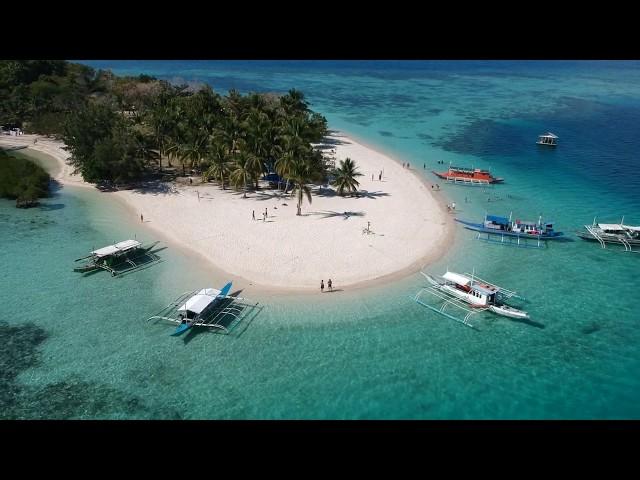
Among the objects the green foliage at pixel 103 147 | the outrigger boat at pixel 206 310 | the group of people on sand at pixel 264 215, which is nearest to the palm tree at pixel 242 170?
the group of people on sand at pixel 264 215

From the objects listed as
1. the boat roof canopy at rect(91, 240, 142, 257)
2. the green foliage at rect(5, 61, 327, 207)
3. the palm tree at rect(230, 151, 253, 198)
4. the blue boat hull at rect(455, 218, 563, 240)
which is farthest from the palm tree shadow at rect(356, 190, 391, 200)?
the boat roof canopy at rect(91, 240, 142, 257)

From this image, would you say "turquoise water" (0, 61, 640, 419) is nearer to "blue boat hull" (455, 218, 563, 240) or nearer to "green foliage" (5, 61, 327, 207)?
"blue boat hull" (455, 218, 563, 240)

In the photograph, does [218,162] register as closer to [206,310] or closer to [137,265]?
[137,265]

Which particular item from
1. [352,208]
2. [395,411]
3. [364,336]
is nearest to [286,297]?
[364,336]

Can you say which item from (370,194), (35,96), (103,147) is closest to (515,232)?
(370,194)

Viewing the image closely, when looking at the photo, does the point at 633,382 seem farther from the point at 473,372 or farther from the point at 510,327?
the point at 473,372

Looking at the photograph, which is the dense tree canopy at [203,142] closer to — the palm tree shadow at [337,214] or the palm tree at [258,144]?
the palm tree at [258,144]
